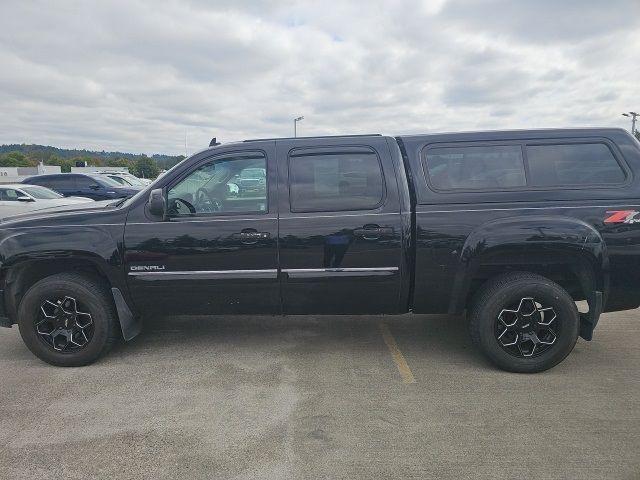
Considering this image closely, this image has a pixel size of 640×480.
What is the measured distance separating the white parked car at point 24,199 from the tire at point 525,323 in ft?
34.7

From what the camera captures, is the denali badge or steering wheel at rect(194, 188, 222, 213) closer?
the denali badge

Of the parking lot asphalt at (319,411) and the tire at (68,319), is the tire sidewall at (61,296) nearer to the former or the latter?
the tire at (68,319)

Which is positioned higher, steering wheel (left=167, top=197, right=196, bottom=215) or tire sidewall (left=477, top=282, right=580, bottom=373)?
steering wheel (left=167, top=197, right=196, bottom=215)

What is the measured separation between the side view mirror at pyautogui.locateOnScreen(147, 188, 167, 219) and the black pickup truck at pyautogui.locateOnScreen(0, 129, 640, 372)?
0.02 meters

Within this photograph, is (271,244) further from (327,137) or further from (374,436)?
(374,436)

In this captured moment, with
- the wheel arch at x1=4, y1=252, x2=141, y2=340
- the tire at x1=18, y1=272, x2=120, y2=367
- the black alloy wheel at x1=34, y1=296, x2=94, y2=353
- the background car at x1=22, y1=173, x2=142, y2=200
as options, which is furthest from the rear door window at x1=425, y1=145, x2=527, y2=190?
the background car at x1=22, y1=173, x2=142, y2=200

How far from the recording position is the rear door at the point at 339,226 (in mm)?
3709

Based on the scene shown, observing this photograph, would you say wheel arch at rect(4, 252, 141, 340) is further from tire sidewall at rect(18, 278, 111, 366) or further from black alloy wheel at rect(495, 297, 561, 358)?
black alloy wheel at rect(495, 297, 561, 358)

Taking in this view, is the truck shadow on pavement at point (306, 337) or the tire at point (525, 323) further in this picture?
the truck shadow on pavement at point (306, 337)

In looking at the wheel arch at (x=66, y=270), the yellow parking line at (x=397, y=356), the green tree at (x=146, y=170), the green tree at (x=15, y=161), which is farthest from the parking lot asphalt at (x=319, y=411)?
the green tree at (x=15, y=161)

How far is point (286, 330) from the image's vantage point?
4.79 meters

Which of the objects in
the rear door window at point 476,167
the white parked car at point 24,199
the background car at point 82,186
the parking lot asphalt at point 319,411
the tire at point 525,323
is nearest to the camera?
the parking lot asphalt at point 319,411

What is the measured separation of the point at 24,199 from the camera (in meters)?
11.6

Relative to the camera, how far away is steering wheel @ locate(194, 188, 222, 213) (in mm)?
3865
